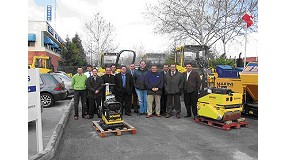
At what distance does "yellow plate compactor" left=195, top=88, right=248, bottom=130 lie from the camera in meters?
7.33

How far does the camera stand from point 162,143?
6.01m

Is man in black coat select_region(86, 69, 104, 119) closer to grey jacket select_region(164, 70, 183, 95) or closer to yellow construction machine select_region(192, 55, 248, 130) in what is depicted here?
grey jacket select_region(164, 70, 183, 95)

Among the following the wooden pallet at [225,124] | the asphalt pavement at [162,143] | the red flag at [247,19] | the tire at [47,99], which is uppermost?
the red flag at [247,19]

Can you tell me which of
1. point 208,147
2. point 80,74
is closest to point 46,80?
point 80,74

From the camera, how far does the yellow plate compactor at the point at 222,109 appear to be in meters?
7.33

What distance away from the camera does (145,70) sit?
30.8 feet

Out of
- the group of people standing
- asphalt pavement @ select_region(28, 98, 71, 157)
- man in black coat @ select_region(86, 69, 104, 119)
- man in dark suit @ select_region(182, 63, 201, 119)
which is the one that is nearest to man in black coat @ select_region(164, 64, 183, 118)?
the group of people standing

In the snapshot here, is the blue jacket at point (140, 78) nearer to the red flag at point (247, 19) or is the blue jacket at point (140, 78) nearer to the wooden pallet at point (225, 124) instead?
the wooden pallet at point (225, 124)

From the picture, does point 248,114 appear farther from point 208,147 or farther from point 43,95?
point 43,95

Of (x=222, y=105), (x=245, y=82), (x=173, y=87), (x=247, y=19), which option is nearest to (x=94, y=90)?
(x=173, y=87)

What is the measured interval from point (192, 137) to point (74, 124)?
351 centimetres

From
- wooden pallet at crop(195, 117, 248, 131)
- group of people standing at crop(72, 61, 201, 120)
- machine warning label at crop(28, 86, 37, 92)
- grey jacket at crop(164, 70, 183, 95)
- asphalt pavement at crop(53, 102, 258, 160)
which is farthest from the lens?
grey jacket at crop(164, 70, 183, 95)

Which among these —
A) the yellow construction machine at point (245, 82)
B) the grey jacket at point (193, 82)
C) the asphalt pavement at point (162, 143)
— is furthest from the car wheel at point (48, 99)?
the yellow construction machine at point (245, 82)

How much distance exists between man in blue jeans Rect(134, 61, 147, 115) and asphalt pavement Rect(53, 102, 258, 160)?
1.40 metres
